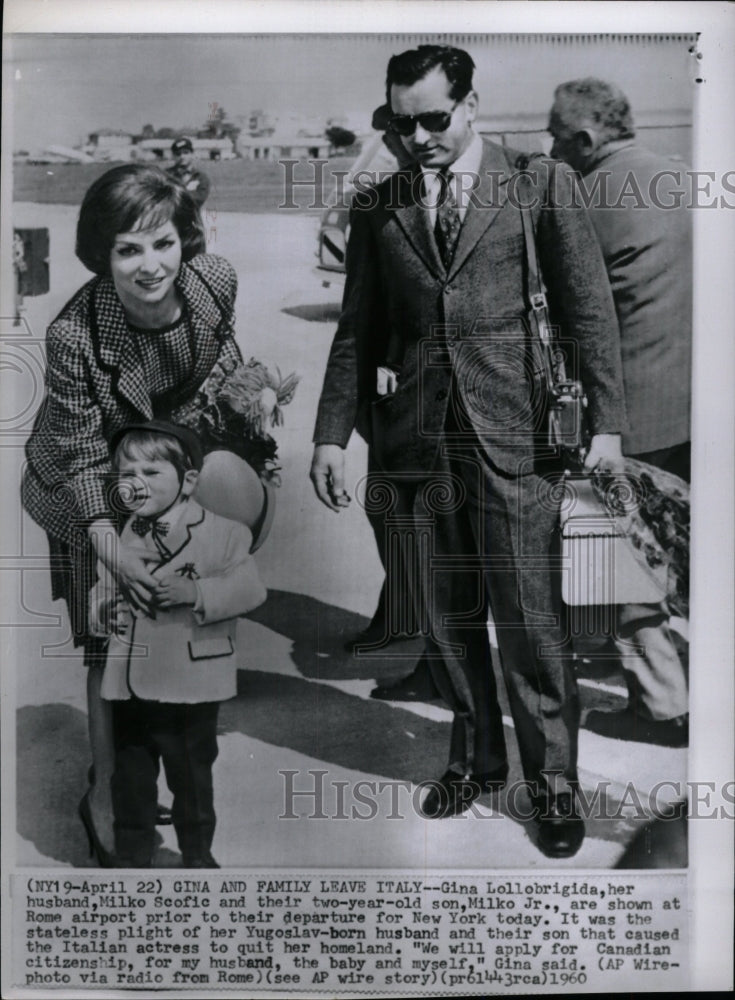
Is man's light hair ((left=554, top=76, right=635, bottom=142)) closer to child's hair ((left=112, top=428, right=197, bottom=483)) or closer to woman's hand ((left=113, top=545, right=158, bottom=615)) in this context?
child's hair ((left=112, top=428, right=197, bottom=483))

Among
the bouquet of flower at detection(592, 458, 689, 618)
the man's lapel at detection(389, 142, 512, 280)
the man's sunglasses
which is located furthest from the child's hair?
the bouquet of flower at detection(592, 458, 689, 618)

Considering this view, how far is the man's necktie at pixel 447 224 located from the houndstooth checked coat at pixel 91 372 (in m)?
0.67

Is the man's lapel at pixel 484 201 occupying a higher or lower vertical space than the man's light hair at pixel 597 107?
lower

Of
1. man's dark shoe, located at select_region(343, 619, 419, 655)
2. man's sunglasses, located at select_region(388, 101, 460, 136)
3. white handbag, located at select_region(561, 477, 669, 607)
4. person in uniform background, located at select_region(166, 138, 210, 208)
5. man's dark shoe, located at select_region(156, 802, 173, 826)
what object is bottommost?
man's dark shoe, located at select_region(156, 802, 173, 826)

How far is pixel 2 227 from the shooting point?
2.69m

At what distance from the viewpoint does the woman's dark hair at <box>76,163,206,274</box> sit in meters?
2.68

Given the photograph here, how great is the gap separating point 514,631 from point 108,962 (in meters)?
1.67

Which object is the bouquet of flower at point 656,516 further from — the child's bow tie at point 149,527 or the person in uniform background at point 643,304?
the child's bow tie at point 149,527

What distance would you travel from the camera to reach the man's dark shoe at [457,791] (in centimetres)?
267

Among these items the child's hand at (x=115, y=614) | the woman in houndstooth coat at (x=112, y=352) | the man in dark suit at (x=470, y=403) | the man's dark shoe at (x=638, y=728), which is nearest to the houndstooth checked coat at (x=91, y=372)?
the woman in houndstooth coat at (x=112, y=352)

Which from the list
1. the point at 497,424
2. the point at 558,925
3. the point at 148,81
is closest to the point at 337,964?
the point at 558,925

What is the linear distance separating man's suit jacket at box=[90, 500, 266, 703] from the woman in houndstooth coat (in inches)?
3.7

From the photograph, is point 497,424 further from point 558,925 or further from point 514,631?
point 558,925

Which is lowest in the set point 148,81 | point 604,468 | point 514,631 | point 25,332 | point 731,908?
point 731,908
